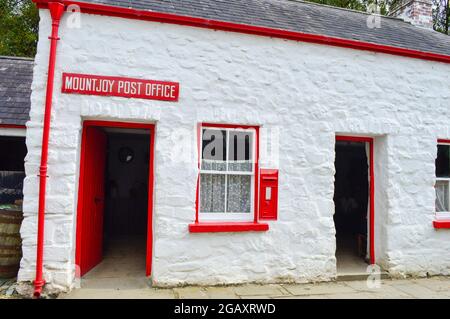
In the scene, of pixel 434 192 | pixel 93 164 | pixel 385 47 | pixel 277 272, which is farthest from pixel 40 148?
pixel 434 192

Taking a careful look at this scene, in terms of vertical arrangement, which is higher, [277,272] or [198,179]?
[198,179]

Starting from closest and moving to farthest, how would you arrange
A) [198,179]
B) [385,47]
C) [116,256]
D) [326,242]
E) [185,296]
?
[185,296] < [198,179] < [326,242] < [385,47] < [116,256]

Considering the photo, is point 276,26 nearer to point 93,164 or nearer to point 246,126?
point 246,126

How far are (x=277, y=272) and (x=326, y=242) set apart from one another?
3.15ft

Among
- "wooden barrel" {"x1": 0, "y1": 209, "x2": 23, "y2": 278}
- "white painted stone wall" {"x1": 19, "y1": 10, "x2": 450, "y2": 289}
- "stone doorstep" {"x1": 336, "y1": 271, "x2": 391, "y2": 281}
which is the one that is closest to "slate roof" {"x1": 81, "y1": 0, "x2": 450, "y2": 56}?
"white painted stone wall" {"x1": 19, "y1": 10, "x2": 450, "y2": 289}

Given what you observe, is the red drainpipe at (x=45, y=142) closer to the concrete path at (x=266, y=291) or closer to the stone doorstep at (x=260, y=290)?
the concrete path at (x=266, y=291)

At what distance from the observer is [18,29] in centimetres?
1697

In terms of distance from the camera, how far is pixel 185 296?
4762mm

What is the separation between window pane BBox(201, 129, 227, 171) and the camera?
17.9ft

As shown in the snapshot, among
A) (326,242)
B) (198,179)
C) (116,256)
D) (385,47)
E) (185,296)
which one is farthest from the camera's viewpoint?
(116,256)

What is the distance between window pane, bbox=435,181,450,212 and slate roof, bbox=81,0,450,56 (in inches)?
101

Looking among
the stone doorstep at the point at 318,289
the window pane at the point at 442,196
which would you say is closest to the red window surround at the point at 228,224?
the stone doorstep at the point at 318,289

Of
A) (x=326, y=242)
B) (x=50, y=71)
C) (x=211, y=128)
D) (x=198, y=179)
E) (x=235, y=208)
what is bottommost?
(x=326, y=242)

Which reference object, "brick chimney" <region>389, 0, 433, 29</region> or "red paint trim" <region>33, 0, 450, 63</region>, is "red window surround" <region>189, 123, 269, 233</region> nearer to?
"red paint trim" <region>33, 0, 450, 63</region>
